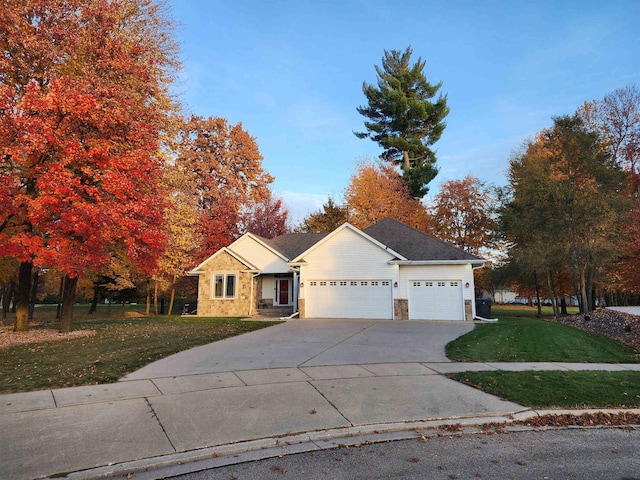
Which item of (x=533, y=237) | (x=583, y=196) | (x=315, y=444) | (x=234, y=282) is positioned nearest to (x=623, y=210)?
(x=583, y=196)

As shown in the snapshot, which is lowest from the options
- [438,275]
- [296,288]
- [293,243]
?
[296,288]

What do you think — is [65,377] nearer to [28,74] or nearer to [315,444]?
[315,444]

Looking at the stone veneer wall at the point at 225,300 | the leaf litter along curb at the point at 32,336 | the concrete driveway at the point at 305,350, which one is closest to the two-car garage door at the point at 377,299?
the concrete driveway at the point at 305,350

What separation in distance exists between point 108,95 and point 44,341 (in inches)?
307

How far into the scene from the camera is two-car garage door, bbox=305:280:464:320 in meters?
19.6

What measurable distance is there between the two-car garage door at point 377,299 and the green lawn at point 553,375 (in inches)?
270

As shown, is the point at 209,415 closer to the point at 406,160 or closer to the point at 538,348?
the point at 538,348

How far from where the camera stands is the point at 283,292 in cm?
2581

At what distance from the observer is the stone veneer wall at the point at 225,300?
78.8ft

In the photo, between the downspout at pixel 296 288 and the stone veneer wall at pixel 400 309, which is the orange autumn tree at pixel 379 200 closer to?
the downspout at pixel 296 288

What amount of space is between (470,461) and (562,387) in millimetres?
3683

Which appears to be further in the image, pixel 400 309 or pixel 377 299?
pixel 377 299

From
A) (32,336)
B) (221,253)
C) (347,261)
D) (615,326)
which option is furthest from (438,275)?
(32,336)

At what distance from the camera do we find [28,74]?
520 inches
